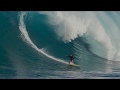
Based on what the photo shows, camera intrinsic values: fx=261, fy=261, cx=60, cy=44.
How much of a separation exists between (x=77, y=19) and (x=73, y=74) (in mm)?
787

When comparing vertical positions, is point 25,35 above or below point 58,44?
above

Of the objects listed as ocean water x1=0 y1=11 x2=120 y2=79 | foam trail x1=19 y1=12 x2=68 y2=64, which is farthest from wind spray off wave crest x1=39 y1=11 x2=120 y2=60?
foam trail x1=19 y1=12 x2=68 y2=64

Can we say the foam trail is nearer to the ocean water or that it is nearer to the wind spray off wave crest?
the ocean water

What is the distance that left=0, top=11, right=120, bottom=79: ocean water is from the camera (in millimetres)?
3609

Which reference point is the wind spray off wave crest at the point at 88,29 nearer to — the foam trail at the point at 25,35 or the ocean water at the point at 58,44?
the ocean water at the point at 58,44

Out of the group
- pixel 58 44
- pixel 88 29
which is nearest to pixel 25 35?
pixel 58 44

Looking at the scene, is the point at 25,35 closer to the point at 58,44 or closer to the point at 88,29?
the point at 58,44

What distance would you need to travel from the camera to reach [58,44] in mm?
3703

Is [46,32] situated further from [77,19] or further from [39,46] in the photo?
[77,19]

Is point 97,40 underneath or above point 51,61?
above

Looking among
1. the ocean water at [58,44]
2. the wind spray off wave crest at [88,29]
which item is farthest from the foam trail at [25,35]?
the wind spray off wave crest at [88,29]
